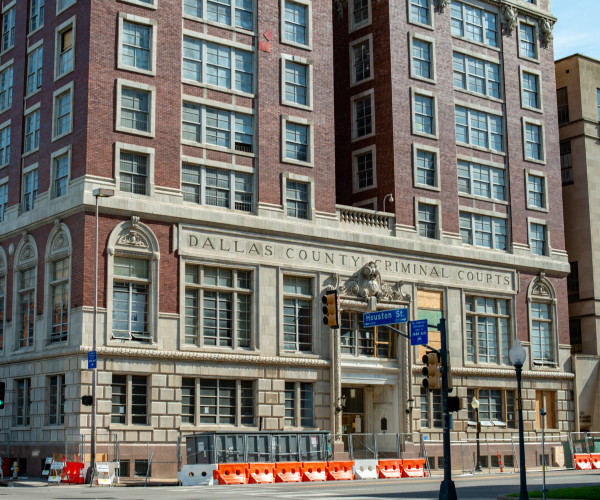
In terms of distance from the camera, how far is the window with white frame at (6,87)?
53.3m

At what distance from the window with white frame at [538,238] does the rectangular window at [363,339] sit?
47.9ft

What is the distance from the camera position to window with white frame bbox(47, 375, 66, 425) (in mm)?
44500

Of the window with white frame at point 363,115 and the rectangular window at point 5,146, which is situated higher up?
the window with white frame at point 363,115

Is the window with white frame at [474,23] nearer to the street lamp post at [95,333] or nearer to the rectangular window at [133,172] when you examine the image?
the rectangular window at [133,172]

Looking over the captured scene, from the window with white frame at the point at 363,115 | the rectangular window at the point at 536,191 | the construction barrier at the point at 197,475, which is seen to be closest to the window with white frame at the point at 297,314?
the construction barrier at the point at 197,475

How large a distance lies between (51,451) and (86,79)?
17829 millimetres

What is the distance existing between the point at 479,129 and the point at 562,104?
11.0 metres

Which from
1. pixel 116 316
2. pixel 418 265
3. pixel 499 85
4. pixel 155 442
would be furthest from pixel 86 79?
pixel 499 85

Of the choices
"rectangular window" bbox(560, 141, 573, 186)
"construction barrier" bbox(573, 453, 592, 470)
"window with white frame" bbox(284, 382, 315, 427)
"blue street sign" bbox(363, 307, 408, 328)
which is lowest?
"construction barrier" bbox(573, 453, 592, 470)

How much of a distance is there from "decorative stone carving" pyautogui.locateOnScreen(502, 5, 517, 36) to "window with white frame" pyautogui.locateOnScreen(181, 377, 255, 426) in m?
32.2

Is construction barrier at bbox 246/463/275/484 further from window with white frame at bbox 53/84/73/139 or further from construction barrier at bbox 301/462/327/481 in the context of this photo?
window with white frame at bbox 53/84/73/139

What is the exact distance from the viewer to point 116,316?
44.6 meters

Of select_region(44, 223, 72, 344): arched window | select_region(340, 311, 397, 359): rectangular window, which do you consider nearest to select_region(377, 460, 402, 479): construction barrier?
select_region(340, 311, 397, 359): rectangular window

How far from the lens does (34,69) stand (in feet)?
169
